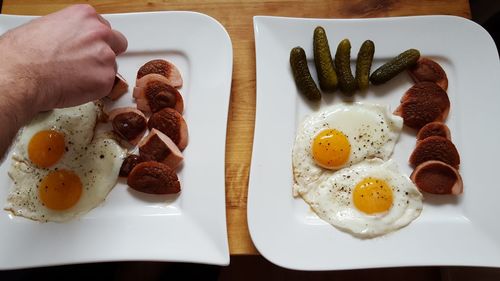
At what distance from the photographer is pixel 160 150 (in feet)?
5.83

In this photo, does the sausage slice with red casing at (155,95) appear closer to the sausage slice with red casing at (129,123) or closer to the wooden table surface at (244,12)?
the sausage slice with red casing at (129,123)

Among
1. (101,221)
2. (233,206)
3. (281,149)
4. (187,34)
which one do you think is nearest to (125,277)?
(101,221)

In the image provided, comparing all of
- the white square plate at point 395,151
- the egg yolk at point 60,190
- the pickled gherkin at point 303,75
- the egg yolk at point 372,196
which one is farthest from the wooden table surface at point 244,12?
the egg yolk at point 60,190

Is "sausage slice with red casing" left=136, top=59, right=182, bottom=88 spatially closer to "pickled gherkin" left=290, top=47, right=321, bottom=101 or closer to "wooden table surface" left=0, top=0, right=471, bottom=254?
"wooden table surface" left=0, top=0, right=471, bottom=254

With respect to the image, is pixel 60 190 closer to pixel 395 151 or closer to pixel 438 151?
pixel 395 151

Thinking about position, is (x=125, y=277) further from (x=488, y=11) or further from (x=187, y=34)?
(x=488, y=11)

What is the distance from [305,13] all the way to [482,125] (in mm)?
902

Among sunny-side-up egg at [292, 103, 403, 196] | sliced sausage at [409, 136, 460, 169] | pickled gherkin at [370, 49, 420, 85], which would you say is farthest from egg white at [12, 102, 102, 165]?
sliced sausage at [409, 136, 460, 169]

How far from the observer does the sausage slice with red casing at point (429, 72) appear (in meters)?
1.90

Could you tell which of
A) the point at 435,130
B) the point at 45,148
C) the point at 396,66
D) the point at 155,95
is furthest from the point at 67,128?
the point at 435,130

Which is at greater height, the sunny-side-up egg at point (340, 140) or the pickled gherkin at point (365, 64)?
the pickled gherkin at point (365, 64)

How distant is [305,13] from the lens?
2.07 m

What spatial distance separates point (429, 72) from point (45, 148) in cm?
162

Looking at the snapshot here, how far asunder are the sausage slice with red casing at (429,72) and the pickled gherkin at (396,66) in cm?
3
